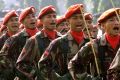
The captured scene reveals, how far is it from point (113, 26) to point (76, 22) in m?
1.06

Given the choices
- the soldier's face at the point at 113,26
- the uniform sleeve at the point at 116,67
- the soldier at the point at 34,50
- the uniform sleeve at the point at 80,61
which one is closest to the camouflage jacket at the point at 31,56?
the soldier at the point at 34,50

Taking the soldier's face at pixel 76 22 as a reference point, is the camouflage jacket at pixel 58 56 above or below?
below

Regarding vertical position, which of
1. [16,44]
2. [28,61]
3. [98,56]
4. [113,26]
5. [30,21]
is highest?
[30,21]

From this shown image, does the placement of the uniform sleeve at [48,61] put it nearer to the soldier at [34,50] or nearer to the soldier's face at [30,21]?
the soldier at [34,50]

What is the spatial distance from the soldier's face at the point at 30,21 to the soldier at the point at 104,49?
2.59 metres

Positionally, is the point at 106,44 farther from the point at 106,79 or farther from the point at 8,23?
the point at 8,23

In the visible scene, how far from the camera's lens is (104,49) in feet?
23.4

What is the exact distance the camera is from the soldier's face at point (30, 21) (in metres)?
9.78

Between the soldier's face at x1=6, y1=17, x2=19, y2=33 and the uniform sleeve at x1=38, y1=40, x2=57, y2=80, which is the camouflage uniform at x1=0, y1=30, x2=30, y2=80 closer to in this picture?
the soldier's face at x1=6, y1=17, x2=19, y2=33

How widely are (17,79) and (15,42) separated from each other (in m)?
0.85

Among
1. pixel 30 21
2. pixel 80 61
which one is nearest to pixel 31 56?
pixel 30 21

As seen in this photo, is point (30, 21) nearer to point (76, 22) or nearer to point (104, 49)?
point (76, 22)

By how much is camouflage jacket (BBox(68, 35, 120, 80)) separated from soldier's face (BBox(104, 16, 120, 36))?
0.51ft

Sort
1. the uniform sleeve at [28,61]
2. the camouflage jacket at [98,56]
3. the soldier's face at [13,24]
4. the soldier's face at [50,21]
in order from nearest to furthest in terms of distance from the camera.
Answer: the camouflage jacket at [98,56] → the uniform sleeve at [28,61] → the soldier's face at [50,21] → the soldier's face at [13,24]
